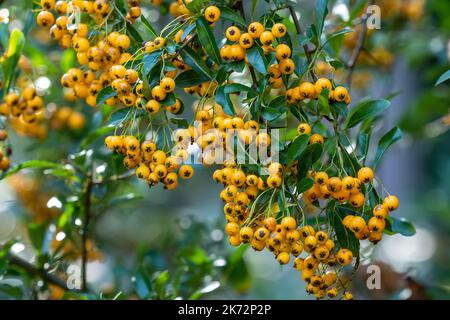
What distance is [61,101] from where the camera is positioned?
3.33 metres

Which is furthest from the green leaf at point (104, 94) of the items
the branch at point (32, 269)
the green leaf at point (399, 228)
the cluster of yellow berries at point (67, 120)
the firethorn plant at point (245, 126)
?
the cluster of yellow berries at point (67, 120)

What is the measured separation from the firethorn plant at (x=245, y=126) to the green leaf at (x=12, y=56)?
258 millimetres

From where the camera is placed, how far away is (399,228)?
2.03 meters

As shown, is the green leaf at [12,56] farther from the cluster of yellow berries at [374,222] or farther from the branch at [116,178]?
the cluster of yellow berries at [374,222]

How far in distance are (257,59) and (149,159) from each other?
0.43 meters

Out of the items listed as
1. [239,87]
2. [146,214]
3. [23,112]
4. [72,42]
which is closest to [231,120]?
[239,87]

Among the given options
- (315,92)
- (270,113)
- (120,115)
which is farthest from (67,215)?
(315,92)

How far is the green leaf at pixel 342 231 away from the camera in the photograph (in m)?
1.82

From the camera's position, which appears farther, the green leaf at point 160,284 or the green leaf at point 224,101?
the green leaf at point 160,284

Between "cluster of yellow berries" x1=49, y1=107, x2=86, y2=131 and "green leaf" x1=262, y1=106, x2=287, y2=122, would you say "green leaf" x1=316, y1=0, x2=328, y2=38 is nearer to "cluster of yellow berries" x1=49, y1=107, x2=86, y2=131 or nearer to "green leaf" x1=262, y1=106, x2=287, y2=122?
"green leaf" x1=262, y1=106, x2=287, y2=122

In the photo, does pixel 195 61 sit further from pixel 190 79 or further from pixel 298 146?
pixel 298 146

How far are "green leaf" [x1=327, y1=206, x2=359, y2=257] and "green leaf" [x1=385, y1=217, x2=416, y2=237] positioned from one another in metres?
0.20
